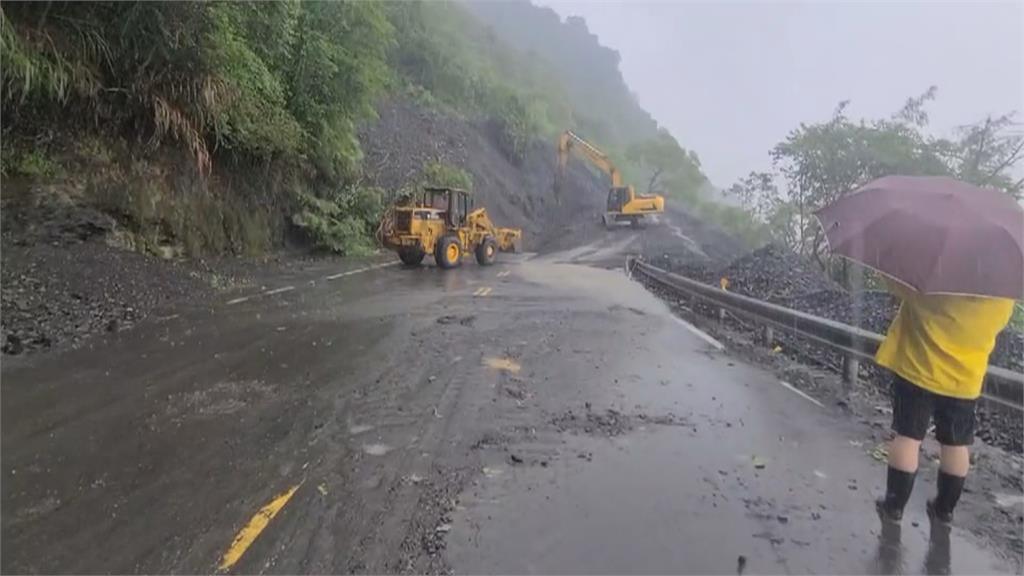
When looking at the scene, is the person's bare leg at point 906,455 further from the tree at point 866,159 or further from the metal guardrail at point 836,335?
the tree at point 866,159

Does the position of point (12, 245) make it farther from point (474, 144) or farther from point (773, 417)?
point (474, 144)

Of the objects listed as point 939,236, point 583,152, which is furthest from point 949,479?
point 583,152

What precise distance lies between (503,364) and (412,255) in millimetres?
15480

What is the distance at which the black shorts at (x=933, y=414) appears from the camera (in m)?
4.15

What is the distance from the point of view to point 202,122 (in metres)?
14.8

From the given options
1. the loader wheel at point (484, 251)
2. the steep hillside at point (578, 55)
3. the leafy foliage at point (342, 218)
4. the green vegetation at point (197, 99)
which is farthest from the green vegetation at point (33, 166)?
the steep hillside at point (578, 55)

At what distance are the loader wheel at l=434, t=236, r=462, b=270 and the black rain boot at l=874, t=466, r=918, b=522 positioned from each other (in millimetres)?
19474

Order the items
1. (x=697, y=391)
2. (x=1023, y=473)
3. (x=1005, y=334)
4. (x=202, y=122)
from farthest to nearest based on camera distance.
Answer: (x=202, y=122), (x=1005, y=334), (x=697, y=391), (x=1023, y=473)

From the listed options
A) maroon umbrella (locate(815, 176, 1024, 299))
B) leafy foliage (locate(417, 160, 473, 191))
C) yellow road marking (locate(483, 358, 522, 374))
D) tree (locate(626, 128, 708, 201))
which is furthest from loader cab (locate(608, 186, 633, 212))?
maroon umbrella (locate(815, 176, 1024, 299))

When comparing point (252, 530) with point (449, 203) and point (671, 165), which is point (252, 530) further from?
point (671, 165)

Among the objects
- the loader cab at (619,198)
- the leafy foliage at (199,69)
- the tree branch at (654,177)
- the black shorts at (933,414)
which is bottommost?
the black shorts at (933,414)

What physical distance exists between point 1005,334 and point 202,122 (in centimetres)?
1414

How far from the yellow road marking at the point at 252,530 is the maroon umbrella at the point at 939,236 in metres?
3.55

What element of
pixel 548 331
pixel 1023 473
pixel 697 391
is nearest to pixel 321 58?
pixel 548 331
